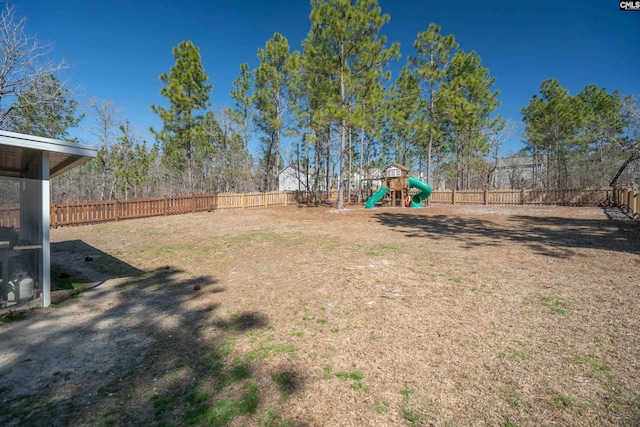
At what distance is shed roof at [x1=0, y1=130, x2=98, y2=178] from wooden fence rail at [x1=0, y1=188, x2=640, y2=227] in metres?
0.69

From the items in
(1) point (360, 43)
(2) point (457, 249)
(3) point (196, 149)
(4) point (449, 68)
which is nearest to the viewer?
(2) point (457, 249)

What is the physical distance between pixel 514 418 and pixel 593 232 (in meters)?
10.5

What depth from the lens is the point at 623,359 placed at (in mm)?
2570

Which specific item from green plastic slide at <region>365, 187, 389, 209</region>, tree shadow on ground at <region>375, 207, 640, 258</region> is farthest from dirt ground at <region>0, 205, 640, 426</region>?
green plastic slide at <region>365, 187, 389, 209</region>

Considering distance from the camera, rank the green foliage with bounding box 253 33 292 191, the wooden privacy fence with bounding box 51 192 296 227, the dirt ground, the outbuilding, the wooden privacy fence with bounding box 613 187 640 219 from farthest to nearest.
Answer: the green foliage with bounding box 253 33 292 191 → the wooden privacy fence with bounding box 51 192 296 227 → the wooden privacy fence with bounding box 613 187 640 219 → the outbuilding → the dirt ground

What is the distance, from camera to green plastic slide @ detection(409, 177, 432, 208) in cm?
2013

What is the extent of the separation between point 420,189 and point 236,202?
13.4 metres

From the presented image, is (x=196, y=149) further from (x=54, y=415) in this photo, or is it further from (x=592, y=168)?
(x=592, y=168)

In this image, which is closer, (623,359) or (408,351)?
(623,359)

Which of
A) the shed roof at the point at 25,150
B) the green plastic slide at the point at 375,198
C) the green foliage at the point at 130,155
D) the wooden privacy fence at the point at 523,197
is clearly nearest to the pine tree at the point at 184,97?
the green foliage at the point at 130,155

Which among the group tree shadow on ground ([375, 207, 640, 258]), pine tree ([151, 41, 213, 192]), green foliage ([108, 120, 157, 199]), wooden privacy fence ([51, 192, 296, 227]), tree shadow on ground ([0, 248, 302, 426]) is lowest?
tree shadow on ground ([0, 248, 302, 426])

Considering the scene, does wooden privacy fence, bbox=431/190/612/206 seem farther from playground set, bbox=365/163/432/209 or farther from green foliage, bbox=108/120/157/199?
green foliage, bbox=108/120/157/199

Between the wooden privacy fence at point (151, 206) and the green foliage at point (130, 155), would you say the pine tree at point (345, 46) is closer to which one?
the wooden privacy fence at point (151, 206)

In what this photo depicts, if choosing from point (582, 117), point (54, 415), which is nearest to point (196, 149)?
point (54, 415)
